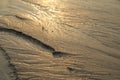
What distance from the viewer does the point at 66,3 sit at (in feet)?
7.87

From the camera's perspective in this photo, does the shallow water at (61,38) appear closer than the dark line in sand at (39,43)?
Yes

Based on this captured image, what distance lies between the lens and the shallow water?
1.56 meters

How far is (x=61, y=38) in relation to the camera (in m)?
1.86

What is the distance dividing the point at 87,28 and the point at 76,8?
370mm

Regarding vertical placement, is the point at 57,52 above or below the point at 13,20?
below

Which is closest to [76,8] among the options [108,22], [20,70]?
[108,22]

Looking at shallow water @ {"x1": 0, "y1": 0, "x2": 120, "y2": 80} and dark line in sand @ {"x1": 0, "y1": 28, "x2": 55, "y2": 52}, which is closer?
shallow water @ {"x1": 0, "y1": 0, "x2": 120, "y2": 80}

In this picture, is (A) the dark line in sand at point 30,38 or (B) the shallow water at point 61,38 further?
(A) the dark line in sand at point 30,38

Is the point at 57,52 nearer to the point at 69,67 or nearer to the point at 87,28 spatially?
the point at 69,67

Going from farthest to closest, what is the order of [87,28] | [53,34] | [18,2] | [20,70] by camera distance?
[18,2], [87,28], [53,34], [20,70]

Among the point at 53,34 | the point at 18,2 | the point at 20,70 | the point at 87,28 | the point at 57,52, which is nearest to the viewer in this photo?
the point at 20,70

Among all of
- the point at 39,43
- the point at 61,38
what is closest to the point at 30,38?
the point at 39,43

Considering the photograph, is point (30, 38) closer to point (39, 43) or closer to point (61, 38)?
point (39, 43)

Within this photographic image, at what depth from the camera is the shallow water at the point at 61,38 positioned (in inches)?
61.3
